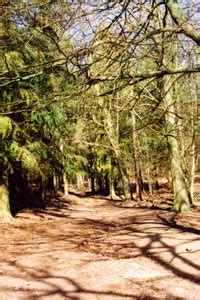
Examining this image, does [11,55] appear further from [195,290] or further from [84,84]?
[195,290]

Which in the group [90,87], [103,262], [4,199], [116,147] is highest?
[116,147]

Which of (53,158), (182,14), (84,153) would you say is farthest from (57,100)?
(84,153)

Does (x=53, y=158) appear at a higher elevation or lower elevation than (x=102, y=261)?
higher

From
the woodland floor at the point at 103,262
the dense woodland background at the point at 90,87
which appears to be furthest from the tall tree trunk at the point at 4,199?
the woodland floor at the point at 103,262

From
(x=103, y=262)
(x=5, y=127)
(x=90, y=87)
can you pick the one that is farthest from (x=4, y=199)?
(x=90, y=87)

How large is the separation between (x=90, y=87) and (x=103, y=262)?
362 cm

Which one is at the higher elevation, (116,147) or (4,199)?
(116,147)

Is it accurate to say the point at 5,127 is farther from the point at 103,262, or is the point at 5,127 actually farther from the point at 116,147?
the point at 116,147

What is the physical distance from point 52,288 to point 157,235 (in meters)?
4.86

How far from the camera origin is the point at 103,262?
28.7 feet

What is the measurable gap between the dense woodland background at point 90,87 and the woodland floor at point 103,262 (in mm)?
2724

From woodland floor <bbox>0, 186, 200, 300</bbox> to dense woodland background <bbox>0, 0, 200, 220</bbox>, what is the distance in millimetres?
2724

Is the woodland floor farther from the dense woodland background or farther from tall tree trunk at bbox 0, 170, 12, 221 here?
the dense woodland background

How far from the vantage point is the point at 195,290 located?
6664mm
